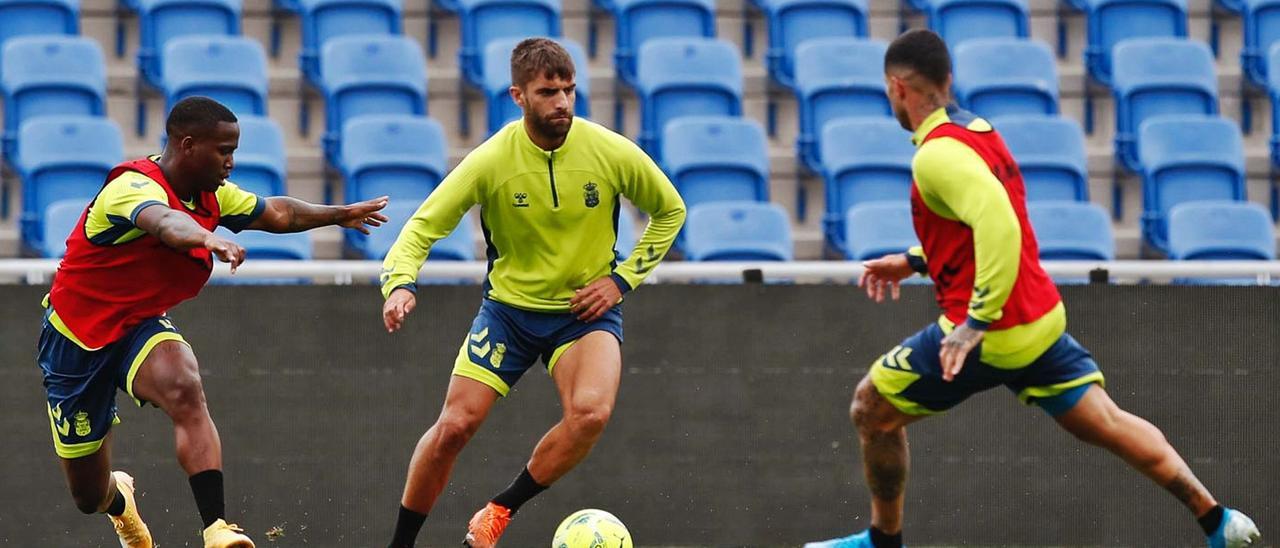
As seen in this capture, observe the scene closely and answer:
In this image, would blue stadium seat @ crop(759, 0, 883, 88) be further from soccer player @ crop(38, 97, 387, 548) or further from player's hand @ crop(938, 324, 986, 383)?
player's hand @ crop(938, 324, 986, 383)

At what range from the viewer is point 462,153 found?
12.9 meters

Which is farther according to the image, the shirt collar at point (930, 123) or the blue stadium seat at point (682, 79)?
the blue stadium seat at point (682, 79)

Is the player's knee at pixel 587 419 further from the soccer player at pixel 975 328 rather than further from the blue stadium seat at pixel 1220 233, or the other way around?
the blue stadium seat at pixel 1220 233

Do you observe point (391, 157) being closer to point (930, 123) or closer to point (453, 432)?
point (453, 432)

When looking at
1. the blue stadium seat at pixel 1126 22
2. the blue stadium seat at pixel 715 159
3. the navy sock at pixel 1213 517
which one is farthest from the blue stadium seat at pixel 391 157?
the navy sock at pixel 1213 517

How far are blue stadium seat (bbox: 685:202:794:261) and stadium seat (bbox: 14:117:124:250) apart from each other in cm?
403

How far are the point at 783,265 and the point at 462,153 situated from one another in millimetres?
4827

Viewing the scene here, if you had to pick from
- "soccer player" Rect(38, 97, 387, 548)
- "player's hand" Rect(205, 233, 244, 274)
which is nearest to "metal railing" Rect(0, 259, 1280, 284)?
"soccer player" Rect(38, 97, 387, 548)

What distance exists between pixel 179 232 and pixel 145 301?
0.76 meters

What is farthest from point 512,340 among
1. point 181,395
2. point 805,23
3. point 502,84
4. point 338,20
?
point 805,23

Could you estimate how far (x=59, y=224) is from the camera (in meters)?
10.4

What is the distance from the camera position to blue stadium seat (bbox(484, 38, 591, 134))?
40.9 ft

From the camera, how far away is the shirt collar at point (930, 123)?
6.07 meters

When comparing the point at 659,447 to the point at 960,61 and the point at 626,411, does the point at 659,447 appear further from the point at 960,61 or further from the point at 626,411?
the point at 960,61
